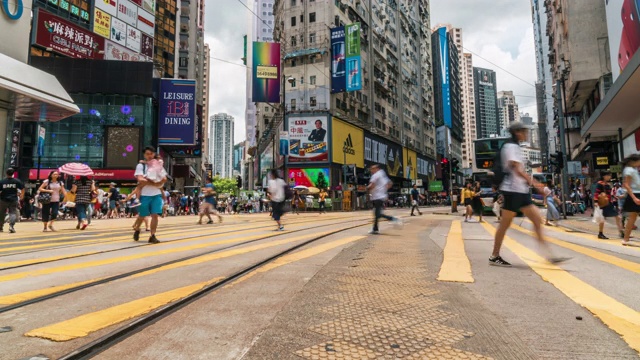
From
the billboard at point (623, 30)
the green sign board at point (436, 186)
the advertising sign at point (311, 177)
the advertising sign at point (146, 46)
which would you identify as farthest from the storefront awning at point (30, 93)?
the green sign board at point (436, 186)

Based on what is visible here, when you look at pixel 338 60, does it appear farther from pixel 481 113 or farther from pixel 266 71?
pixel 481 113

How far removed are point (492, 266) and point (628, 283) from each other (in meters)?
1.25

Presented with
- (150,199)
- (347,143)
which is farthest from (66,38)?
(150,199)

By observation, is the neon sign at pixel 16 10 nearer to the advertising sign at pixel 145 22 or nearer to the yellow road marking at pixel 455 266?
the yellow road marking at pixel 455 266

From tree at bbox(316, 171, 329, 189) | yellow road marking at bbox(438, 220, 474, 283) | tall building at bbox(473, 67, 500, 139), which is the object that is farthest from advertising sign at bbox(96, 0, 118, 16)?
tall building at bbox(473, 67, 500, 139)

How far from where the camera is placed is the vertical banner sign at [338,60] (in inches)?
1667

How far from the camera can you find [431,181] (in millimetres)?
79688

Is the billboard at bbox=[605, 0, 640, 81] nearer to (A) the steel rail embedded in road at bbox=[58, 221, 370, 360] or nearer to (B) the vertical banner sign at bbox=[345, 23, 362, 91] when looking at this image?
(A) the steel rail embedded in road at bbox=[58, 221, 370, 360]

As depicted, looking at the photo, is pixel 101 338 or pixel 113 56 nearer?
pixel 101 338

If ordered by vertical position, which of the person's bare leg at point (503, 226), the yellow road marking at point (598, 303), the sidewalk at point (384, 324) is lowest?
the yellow road marking at point (598, 303)

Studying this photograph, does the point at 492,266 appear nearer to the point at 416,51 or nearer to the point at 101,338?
the point at 101,338

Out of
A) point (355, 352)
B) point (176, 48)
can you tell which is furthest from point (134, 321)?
point (176, 48)

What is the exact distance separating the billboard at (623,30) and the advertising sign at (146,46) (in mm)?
Result: 48224

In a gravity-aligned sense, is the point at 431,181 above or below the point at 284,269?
above
